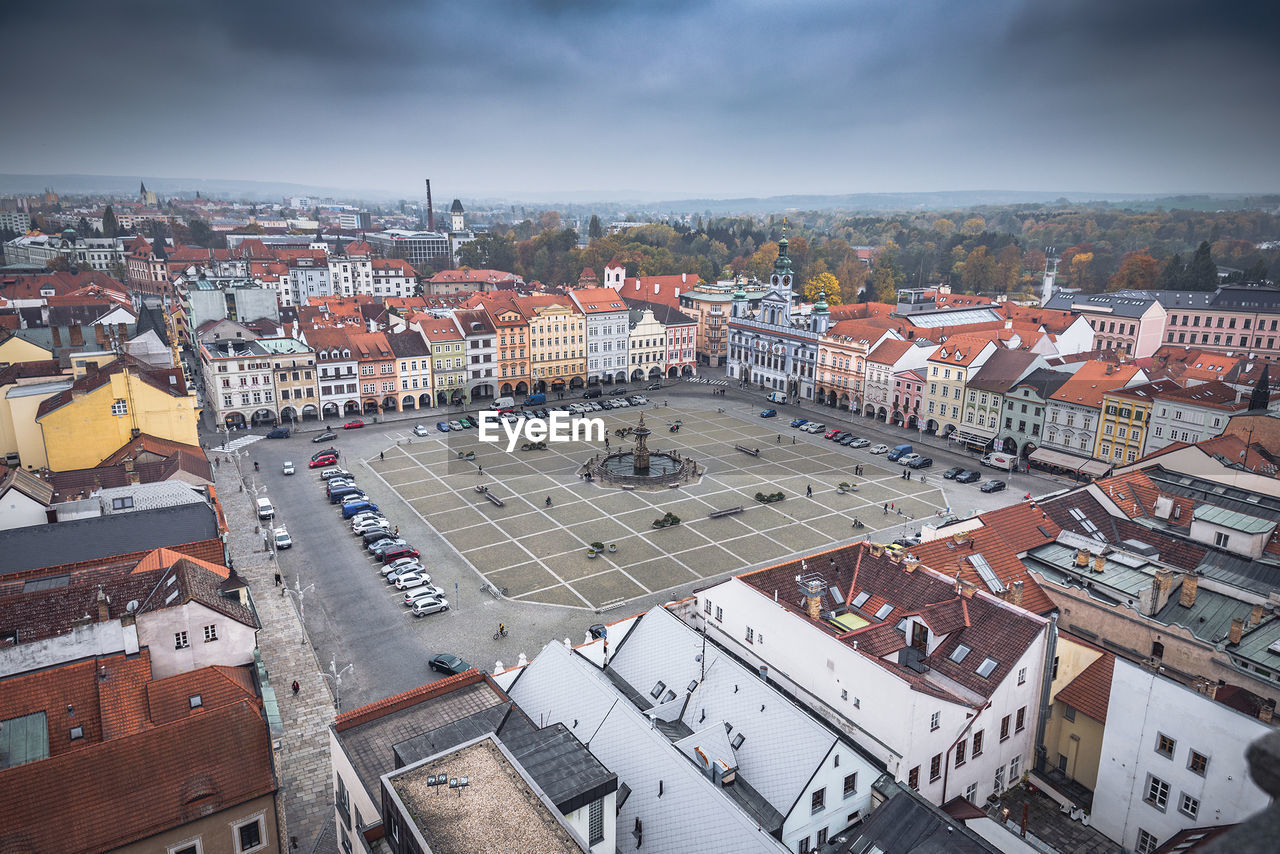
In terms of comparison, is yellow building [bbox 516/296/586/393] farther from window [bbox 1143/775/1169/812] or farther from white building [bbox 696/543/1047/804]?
window [bbox 1143/775/1169/812]

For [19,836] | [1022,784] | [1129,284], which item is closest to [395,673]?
[19,836]

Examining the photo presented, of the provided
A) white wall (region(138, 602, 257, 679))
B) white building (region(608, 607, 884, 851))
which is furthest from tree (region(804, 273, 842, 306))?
white wall (region(138, 602, 257, 679))

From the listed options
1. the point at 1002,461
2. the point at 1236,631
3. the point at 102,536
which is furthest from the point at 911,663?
the point at 1002,461

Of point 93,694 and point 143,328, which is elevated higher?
point 143,328

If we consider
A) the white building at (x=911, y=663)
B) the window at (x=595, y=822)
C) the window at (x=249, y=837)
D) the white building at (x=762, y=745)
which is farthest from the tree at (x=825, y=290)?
the window at (x=249, y=837)

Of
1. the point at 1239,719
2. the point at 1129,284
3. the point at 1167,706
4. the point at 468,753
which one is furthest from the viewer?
the point at 1129,284

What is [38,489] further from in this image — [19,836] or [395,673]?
[19,836]
